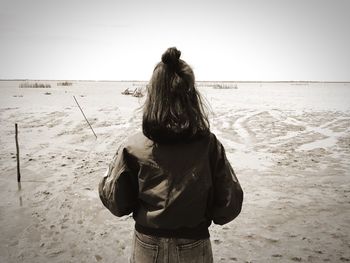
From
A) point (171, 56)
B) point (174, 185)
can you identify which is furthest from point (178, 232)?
point (171, 56)

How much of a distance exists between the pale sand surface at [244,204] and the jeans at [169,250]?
1.23m

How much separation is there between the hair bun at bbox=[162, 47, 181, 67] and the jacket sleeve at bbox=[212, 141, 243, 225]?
527 millimetres

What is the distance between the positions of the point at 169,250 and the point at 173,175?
431 millimetres

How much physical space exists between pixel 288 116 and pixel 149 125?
573 inches

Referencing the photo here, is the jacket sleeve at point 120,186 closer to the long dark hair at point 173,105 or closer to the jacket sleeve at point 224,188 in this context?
the long dark hair at point 173,105

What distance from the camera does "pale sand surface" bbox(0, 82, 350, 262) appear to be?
150 inches

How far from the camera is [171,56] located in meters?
1.57

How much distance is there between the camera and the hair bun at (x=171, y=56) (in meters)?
1.57

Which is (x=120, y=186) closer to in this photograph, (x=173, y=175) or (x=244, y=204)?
(x=173, y=175)

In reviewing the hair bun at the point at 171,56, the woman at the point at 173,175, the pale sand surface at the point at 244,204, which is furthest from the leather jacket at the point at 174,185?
the pale sand surface at the point at 244,204

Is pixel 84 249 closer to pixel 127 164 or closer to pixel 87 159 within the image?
pixel 127 164

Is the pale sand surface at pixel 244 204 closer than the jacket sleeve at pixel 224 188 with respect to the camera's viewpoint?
No

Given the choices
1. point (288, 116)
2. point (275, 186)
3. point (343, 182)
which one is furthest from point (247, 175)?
point (288, 116)

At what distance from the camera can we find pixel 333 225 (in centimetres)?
434
